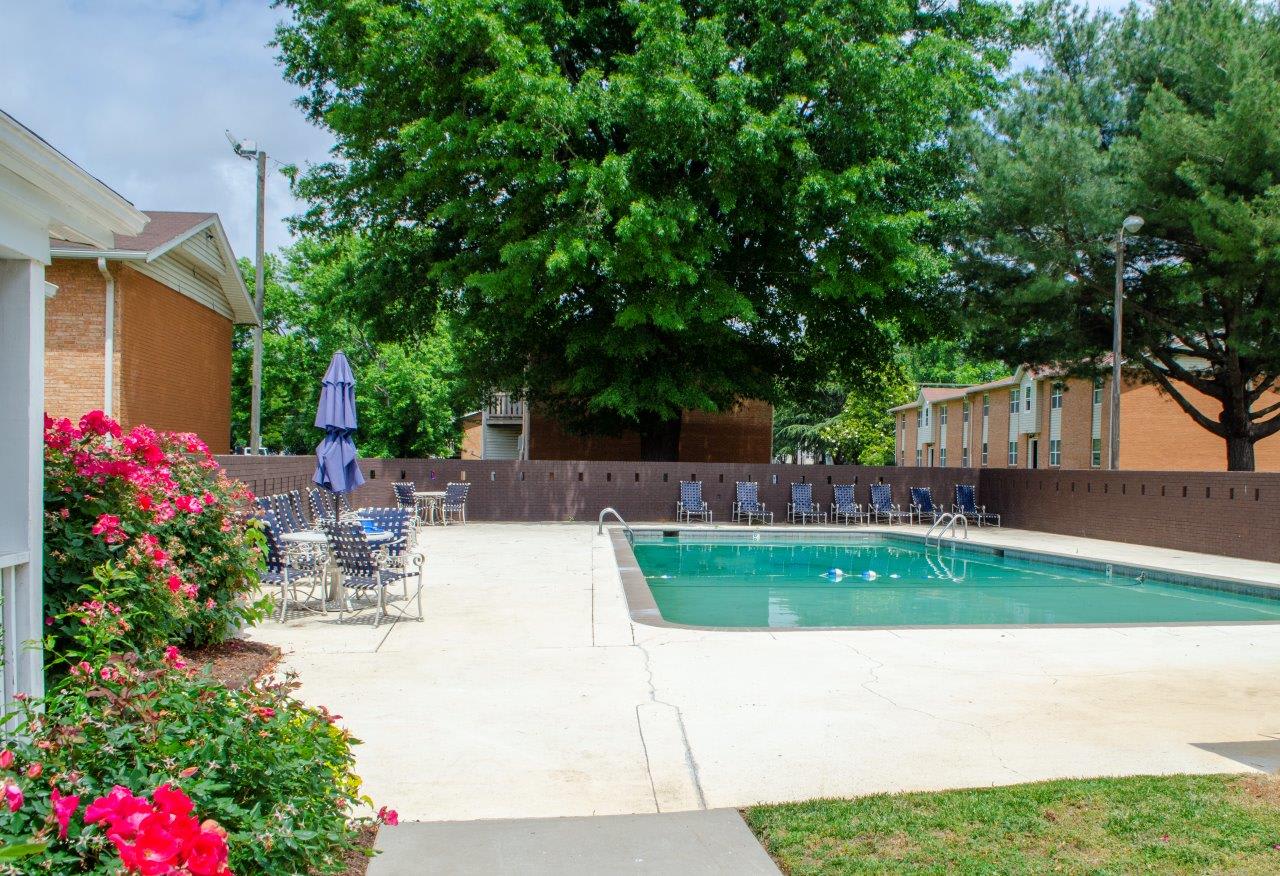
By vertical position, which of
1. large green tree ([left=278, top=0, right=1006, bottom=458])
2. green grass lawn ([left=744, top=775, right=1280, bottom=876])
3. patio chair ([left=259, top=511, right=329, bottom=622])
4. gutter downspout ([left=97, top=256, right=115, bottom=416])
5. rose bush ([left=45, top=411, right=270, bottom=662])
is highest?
large green tree ([left=278, top=0, right=1006, bottom=458])

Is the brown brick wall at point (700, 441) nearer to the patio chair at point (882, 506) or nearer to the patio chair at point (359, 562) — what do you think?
the patio chair at point (882, 506)

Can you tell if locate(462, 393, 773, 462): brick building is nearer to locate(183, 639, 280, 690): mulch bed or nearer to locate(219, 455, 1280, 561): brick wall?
locate(219, 455, 1280, 561): brick wall

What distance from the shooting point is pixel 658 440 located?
2489 centimetres

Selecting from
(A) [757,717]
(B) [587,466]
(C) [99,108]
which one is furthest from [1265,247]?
(C) [99,108]

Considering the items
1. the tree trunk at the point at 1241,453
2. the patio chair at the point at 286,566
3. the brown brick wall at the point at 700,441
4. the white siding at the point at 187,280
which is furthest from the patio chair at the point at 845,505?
the patio chair at the point at 286,566

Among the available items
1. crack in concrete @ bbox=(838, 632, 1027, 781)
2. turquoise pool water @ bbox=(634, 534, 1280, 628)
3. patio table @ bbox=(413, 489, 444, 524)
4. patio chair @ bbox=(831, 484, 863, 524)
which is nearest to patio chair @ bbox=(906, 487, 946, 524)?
patio chair @ bbox=(831, 484, 863, 524)

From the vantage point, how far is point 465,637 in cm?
784

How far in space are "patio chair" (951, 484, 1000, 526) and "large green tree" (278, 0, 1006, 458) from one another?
4.42 m

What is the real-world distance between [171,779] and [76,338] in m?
14.9

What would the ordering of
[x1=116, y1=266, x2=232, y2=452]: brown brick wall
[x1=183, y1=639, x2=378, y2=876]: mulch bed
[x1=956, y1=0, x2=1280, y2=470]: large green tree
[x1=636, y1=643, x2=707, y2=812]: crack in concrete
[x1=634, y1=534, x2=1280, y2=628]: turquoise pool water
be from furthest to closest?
[x1=956, y1=0, x2=1280, y2=470]: large green tree
[x1=116, y1=266, x2=232, y2=452]: brown brick wall
[x1=634, y1=534, x2=1280, y2=628]: turquoise pool water
[x1=183, y1=639, x2=378, y2=876]: mulch bed
[x1=636, y1=643, x2=707, y2=812]: crack in concrete

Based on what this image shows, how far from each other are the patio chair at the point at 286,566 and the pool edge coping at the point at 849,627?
3152mm

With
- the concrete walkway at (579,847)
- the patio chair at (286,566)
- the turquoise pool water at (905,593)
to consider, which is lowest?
the turquoise pool water at (905,593)

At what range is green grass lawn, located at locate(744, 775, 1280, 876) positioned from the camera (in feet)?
11.1

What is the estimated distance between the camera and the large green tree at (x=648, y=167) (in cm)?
1788
